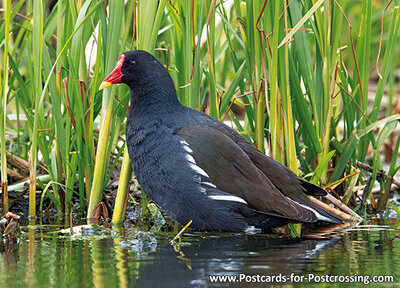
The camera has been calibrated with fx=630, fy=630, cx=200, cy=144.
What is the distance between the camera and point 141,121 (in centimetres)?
370

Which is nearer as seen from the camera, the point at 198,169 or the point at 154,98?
the point at 198,169

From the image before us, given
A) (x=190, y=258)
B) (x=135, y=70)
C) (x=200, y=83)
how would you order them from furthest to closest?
(x=200, y=83) → (x=135, y=70) → (x=190, y=258)

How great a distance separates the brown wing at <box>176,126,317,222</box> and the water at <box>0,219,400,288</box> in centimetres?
22

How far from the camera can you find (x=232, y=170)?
11.6 ft

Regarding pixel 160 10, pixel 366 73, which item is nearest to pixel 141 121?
pixel 160 10

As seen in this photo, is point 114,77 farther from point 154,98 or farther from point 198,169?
point 198,169

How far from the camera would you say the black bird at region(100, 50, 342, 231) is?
11.5 feet

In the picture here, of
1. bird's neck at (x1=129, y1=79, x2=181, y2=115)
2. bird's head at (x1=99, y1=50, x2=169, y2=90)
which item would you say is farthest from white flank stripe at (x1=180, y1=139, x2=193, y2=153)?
bird's head at (x1=99, y1=50, x2=169, y2=90)

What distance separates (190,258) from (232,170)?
2.46 ft

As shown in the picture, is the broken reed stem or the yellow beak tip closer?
the yellow beak tip

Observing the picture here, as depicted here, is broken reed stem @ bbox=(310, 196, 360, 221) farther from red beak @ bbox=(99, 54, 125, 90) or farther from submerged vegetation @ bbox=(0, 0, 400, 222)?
red beak @ bbox=(99, 54, 125, 90)

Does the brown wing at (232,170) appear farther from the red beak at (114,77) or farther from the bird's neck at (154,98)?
the red beak at (114,77)

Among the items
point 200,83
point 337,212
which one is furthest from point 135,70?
point 337,212

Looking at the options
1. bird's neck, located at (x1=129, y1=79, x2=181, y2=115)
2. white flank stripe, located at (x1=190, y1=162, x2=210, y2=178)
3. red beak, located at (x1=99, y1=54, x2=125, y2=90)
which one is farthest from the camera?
bird's neck, located at (x1=129, y1=79, x2=181, y2=115)
